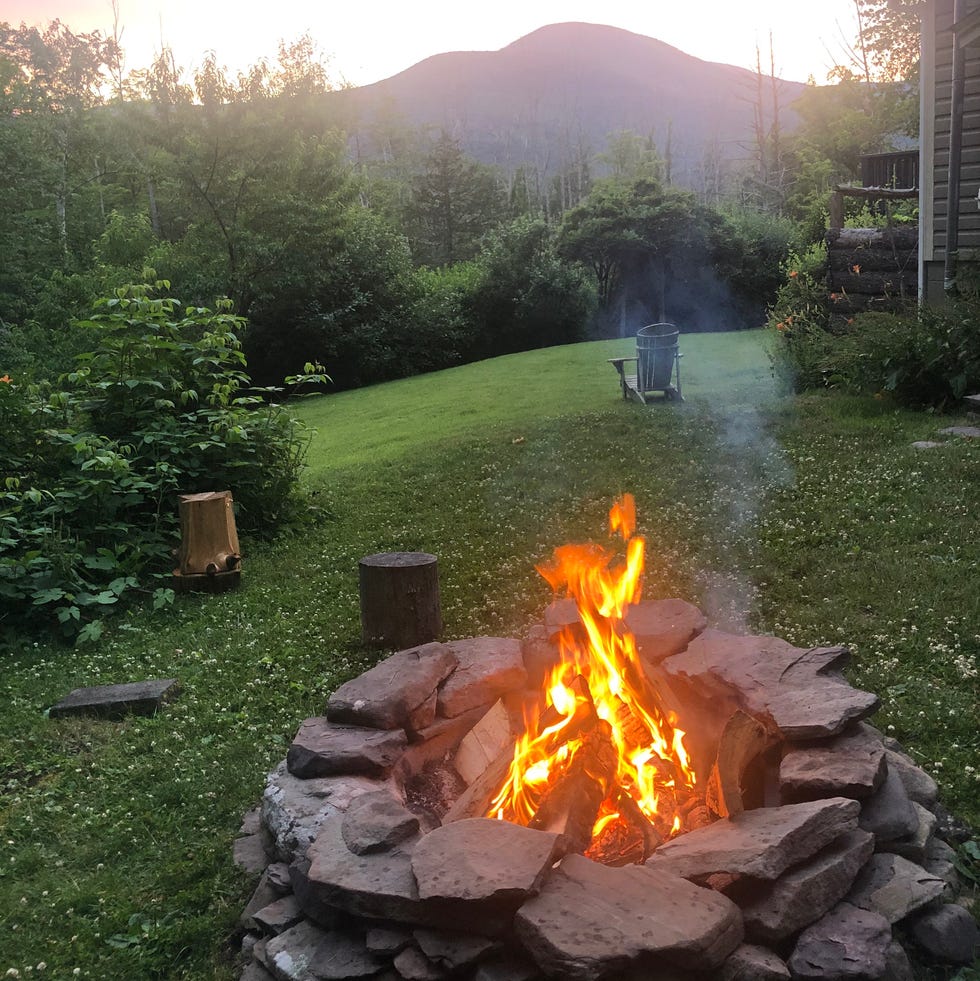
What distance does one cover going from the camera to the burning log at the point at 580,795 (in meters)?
2.85

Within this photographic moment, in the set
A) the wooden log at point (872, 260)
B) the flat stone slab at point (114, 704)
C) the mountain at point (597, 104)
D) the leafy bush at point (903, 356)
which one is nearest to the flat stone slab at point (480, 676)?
the flat stone slab at point (114, 704)

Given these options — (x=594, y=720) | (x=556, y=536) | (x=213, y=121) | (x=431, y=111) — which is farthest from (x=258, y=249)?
(x=431, y=111)

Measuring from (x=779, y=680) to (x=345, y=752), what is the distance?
1651 mm

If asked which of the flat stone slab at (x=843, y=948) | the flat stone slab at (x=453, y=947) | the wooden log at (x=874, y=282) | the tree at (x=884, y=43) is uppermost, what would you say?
the tree at (x=884, y=43)

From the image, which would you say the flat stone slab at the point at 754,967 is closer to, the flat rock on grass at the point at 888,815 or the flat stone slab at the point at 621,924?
the flat stone slab at the point at 621,924

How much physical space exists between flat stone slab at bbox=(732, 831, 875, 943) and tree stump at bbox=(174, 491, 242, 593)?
4.99 m

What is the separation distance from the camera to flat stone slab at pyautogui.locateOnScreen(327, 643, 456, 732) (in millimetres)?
3422

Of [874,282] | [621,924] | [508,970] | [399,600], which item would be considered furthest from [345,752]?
[874,282]

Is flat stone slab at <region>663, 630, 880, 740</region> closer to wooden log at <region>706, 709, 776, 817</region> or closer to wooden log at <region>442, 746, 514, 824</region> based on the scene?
wooden log at <region>706, 709, 776, 817</region>

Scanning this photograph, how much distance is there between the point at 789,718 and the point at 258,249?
21082 millimetres

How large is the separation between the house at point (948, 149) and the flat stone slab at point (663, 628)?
8.50 m

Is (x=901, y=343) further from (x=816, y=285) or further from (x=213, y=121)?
(x=213, y=121)

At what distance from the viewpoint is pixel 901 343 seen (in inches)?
371

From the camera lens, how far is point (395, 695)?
347cm
